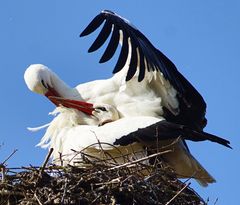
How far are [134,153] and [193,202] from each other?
0.74 meters

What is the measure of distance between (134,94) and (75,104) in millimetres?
348

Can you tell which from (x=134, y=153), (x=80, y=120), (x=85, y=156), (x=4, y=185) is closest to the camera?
(x=4, y=185)

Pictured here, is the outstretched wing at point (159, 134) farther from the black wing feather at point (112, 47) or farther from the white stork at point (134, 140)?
the black wing feather at point (112, 47)

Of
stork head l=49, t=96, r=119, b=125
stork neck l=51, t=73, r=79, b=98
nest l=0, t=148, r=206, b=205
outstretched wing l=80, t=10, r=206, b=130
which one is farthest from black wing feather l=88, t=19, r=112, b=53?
nest l=0, t=148, r=206, b=205

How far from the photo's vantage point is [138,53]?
8062 millimetres

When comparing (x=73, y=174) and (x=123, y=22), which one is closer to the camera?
(x=73, y=174)

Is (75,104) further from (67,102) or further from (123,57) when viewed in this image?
(123,57)

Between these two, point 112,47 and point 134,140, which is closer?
point 134,140

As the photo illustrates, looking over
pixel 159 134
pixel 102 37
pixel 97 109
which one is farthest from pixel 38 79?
pixel 159 134

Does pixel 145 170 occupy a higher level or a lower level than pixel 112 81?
lower

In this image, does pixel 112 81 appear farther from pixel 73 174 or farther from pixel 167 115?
pixel 73 174

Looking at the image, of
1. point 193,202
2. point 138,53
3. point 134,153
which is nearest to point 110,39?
point 138,53

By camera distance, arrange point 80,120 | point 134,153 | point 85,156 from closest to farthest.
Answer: point 85,156 < point 134,153 < point 80,120

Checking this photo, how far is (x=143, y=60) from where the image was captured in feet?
26.4
